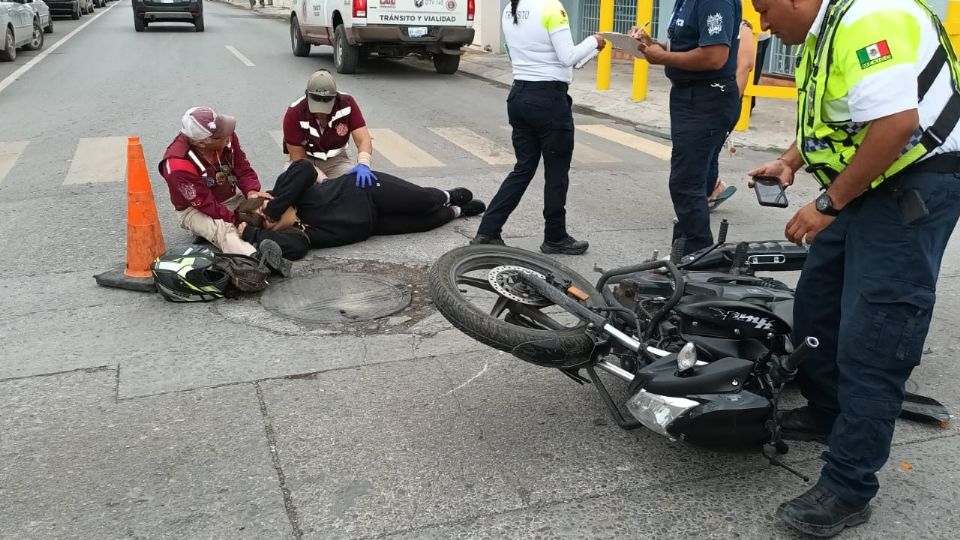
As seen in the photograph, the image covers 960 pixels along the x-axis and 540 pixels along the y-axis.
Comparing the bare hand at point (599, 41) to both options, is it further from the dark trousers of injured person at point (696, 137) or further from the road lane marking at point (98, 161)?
the road lane marking at point (98, 161)

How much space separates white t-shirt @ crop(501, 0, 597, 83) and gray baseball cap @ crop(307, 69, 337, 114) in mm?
1455

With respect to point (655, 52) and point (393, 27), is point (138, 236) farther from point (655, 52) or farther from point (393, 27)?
point (393, 27)

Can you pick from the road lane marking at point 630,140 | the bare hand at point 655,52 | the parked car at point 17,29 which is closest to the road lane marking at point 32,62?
the parked car at point 17,29

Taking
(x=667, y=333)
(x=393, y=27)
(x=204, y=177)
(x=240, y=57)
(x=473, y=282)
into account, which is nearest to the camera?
(x=667, y=333)

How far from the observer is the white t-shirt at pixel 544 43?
541 centimetres

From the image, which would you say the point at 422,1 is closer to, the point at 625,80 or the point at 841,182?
the point at 625,80

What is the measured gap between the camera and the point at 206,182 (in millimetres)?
5672

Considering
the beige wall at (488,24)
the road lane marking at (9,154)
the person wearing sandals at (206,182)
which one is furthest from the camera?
the beige wall at (488,24)

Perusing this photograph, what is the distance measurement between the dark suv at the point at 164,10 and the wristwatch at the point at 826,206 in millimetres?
24058

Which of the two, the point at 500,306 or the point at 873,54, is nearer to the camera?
the point at 873,54

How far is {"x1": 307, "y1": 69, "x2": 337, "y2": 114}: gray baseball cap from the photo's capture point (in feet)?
20.3

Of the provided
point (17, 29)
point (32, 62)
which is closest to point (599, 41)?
point (32, 62)

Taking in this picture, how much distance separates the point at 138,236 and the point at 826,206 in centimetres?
415

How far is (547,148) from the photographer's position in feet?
18.7
